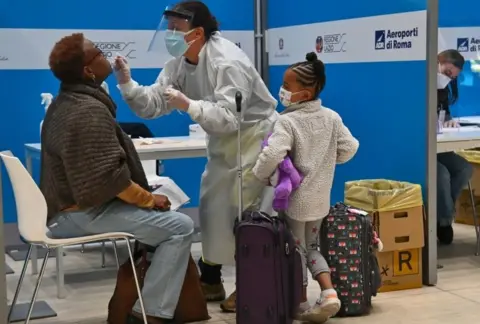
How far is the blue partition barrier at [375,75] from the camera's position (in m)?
4.23

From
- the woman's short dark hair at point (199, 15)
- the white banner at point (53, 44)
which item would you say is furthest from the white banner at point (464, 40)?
the woman's short dark hair at point (199, 15)

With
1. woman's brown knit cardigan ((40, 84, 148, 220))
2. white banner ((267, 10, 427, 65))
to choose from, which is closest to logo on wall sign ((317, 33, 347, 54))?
white banner ((267, 10, 427, 65))

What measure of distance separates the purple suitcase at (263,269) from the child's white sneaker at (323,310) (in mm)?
172

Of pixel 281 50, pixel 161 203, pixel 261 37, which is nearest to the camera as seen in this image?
pixel 161 203

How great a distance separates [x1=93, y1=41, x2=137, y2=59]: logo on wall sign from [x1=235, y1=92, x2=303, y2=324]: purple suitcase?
8.05 feet

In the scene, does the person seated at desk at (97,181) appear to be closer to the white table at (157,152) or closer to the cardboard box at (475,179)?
the white table at (157,152)

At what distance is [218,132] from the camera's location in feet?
11.7

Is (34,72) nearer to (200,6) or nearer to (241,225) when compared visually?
(200,6)

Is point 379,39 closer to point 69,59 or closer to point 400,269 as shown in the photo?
point 400,269

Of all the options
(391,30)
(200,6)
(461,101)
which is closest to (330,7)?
(391,30)

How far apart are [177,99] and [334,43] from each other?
6.12 feet

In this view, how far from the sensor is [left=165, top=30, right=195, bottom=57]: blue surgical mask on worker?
12.0 feet

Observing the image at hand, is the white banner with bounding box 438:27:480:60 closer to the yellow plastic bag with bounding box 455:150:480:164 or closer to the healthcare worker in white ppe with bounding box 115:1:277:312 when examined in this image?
the yellow plastic bag with bounding box 455:150:480:164

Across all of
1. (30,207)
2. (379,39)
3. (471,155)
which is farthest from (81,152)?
(471,155)
